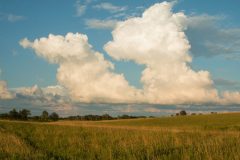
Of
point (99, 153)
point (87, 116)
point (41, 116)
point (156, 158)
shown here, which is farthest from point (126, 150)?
point (41, 116)

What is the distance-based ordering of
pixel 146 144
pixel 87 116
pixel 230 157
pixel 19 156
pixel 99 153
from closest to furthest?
pixel 230 157 → pixel 19 156 → pixel 99 153 → pixel 146 144 → pixel 87 116

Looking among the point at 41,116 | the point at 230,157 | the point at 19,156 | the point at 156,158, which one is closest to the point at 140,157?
the point at 156,158

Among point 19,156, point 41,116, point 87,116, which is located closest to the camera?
point 19,156

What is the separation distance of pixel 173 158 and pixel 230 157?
6.60ft

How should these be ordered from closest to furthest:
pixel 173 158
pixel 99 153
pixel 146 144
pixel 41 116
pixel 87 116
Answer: pixel 173 158 < pixel 99 153 < pixel 146 144 < pixel 87 116 < pixel 41 116

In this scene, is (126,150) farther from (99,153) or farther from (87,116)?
(87,116)

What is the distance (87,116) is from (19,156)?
150102 mm

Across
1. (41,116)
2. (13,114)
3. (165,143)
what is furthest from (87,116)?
(165,143)

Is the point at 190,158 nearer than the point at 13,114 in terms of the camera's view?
Yes

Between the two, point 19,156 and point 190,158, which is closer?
point 190,158

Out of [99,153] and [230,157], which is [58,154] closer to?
[99,153]

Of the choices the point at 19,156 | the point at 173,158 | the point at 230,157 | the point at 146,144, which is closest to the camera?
the point at 230,157

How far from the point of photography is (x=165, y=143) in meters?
18.6

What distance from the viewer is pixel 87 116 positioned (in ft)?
536
